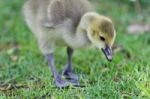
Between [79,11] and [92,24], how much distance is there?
28cm

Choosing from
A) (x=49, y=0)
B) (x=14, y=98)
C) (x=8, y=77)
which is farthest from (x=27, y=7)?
(x=14, y=98)

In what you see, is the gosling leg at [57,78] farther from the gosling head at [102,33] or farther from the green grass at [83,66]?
the gosling head at [102,33]

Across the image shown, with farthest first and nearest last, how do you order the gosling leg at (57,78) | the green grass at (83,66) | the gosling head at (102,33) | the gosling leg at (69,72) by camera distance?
the gosling leg at (69,72) → the gosling leg at (57,78) → the gosling head at (102,33) → the green grass at (83,66)

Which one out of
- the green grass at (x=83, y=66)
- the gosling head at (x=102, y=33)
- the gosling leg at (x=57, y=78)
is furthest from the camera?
the gosling leg at (x=57, y=78)

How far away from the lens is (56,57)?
5.29 m

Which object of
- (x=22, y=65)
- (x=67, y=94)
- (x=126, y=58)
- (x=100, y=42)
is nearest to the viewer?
(x=67, y=94)

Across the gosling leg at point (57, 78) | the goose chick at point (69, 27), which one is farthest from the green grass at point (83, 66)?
the goose chick at point (69, 27)

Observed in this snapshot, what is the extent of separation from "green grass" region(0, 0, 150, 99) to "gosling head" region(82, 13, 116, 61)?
0.29 m

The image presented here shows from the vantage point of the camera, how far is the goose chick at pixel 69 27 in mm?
4148

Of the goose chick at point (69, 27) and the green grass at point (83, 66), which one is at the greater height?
the goose chick at point (69, 27)

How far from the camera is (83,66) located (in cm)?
487

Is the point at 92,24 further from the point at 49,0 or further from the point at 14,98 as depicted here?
the point at 14,98

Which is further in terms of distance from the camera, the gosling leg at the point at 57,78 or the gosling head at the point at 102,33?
the gosling leg at the point at 57,78

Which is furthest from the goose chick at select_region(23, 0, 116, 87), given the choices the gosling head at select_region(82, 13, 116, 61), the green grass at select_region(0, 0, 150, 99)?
the green grass at select_region(0, 0, 150, 99)
